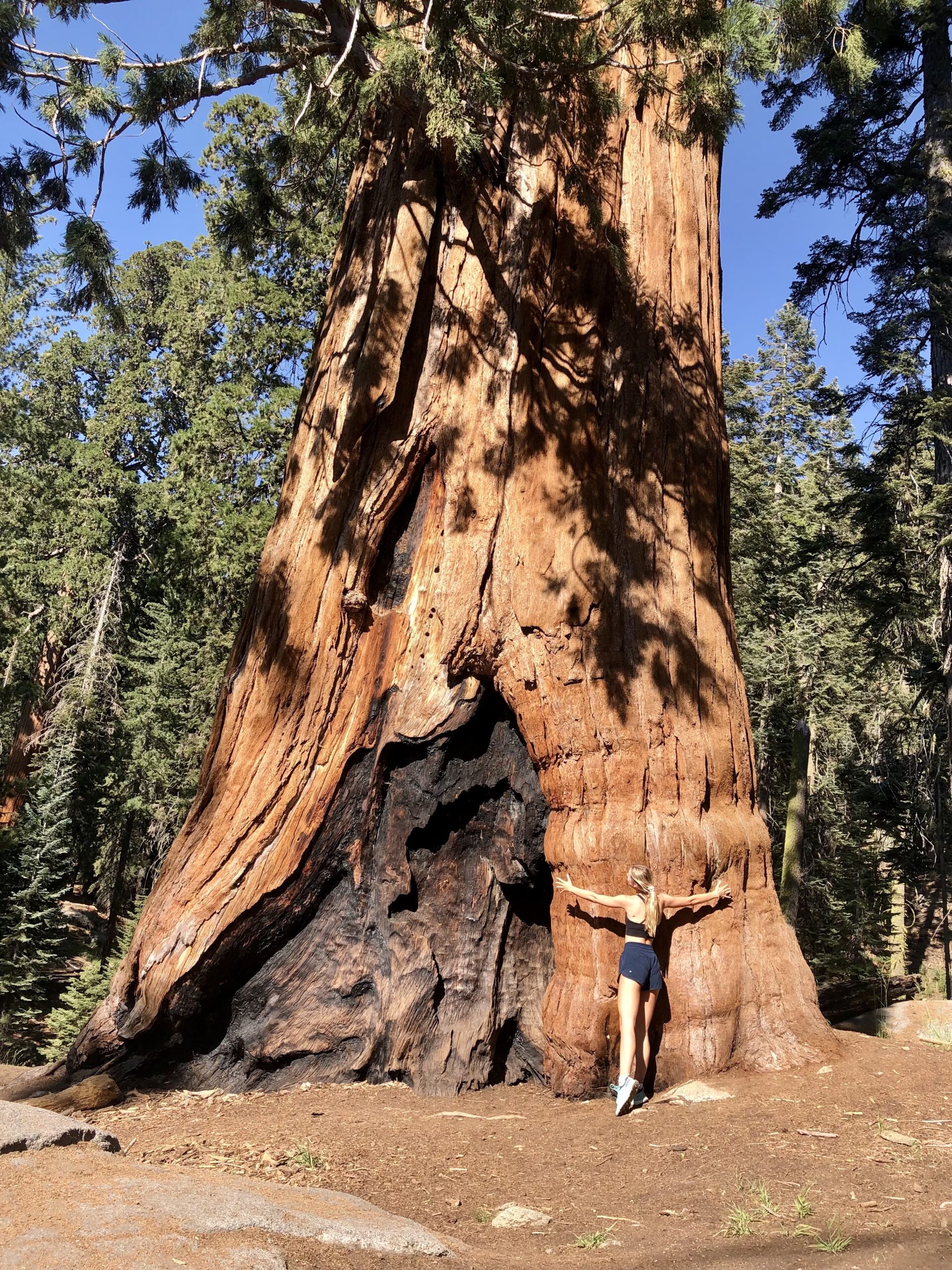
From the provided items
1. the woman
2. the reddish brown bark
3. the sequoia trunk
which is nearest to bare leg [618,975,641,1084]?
the woman

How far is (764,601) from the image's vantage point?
19469 mm

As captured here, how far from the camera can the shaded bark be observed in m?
16.2

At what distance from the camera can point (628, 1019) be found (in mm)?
5195

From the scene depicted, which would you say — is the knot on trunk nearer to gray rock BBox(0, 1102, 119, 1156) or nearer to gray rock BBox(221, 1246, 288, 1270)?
gray rock BBox(0, 1102, 119, 1156)

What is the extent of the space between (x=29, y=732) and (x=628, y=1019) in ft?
59.7

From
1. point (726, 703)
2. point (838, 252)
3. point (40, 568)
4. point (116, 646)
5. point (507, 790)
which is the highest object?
point (838, 252)

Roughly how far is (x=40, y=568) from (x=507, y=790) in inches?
583

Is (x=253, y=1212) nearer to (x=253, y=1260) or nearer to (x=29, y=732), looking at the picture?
(x=253, y=1260)

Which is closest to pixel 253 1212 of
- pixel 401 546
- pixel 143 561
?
pixel 401 546

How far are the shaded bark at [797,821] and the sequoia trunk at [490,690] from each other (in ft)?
36.8

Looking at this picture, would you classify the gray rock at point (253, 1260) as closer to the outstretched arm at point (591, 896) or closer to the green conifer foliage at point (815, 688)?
the outstretched arm at point (591, 896)

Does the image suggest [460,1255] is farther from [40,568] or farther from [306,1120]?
[40,568]

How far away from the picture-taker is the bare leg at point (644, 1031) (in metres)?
5.24

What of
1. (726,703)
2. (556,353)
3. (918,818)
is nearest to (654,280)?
(556,353)
